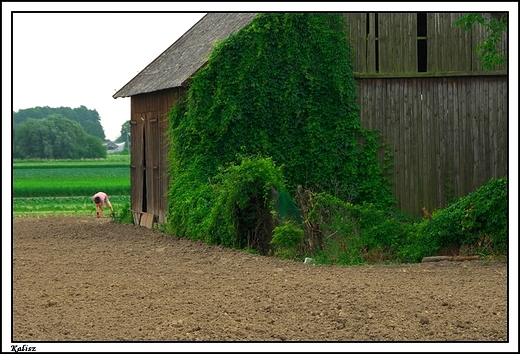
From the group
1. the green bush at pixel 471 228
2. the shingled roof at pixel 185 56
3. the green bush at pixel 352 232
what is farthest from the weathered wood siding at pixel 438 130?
the green bush at pixel 471 228

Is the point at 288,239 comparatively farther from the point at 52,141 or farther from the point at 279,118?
the point at 52,141

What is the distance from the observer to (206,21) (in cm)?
2980

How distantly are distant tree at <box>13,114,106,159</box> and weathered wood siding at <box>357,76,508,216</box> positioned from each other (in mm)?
77339

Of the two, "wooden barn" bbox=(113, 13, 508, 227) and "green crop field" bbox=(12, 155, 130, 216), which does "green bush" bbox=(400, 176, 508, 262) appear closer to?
"wooden barn" bbox=(113, 13, 508, 227)

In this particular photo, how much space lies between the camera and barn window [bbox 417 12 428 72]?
78.0 feet

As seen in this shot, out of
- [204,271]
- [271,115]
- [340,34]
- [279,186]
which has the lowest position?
[204,271]

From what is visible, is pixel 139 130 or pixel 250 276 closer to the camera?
pixel 250 276

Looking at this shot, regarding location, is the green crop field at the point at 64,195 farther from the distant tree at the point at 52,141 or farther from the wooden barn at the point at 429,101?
the distant tree at the point at 52,141

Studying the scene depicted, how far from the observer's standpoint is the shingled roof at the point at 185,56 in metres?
24.1

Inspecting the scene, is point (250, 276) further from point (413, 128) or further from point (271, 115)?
point (413, 128)

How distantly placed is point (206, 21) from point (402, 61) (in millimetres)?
8217

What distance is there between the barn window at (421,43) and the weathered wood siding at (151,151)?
5905 mm

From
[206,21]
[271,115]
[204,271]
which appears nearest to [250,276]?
[204,271]

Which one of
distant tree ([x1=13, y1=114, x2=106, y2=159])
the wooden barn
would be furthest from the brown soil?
distant tree ([x1=13, y1=114, x2=106, y2=159])
